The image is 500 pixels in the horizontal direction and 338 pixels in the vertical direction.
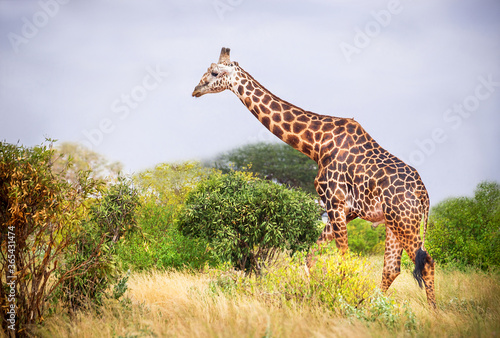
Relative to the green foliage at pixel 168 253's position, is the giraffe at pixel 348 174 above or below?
above

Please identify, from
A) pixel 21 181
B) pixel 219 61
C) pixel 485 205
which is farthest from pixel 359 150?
pixel 485 205

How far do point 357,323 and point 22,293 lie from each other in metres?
5.18

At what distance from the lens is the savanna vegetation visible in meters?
6.65

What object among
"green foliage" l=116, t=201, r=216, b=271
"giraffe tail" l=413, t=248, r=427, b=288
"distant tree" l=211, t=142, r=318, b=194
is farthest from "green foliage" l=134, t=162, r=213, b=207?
"giraffe tail" l=413, t=248, r=427, b=288

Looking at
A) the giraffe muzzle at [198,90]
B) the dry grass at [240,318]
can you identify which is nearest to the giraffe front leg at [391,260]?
the dry grass at [240,318]

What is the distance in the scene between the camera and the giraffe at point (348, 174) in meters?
8.17

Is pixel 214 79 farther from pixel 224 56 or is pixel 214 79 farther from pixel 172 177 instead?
pixel 172 177

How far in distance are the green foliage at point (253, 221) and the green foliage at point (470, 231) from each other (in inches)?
214

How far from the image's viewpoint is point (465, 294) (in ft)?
32.4

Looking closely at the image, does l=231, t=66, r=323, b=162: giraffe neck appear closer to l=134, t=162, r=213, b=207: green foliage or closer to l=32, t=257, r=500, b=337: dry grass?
l=32, t=257, r=500, b=337: dry grass

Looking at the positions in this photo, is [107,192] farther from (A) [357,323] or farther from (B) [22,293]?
(A) [357,323]

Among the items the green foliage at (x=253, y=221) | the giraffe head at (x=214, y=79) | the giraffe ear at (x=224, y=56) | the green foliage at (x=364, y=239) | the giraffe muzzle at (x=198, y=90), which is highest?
the giraffe ear at (x=224, y=56)

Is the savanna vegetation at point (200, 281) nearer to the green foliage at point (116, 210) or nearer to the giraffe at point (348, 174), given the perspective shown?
the green foliage at point (116, 210)

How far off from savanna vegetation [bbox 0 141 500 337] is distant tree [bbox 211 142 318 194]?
17.1 meters
